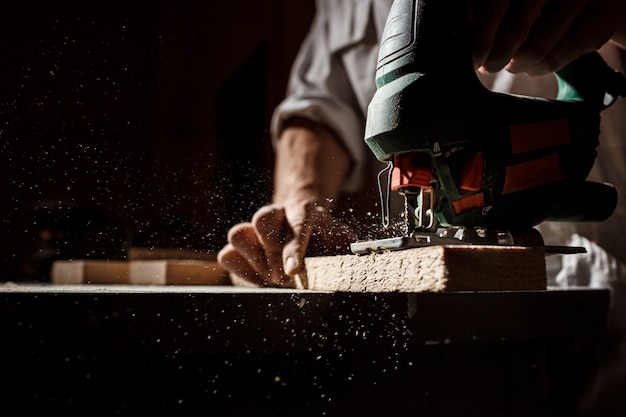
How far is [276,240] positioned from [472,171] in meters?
0.42

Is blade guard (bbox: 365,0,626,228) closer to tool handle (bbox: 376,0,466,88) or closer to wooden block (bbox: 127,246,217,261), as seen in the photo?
tool handle (bbox: 376,0,466,88)

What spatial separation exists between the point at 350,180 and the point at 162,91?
1055 millimetres

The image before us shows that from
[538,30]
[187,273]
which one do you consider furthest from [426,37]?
[187,273]

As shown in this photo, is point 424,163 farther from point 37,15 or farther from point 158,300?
point 37,15

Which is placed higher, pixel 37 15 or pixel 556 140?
pixel 37 15

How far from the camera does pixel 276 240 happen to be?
108 centimetres

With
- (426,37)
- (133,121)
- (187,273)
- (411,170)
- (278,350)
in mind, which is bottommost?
(278,350)

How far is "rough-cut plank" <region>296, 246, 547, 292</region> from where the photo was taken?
0.73m

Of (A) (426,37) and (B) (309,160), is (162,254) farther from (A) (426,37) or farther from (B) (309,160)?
(A) (426,37)

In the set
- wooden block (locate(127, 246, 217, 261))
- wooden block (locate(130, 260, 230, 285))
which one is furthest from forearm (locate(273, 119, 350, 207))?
wooden block (locate(130, 260, 230, 285))

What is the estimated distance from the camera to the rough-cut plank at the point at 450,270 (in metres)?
0.73

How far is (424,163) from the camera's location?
838 mm

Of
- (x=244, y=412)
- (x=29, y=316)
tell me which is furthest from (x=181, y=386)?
(x=29, y=316)

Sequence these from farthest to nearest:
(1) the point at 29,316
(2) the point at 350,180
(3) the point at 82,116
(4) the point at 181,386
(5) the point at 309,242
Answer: (2) the point at 350,180
(3) the point at 82,116
(5) the point at 309,242
(4) the point at 181,386
(1) the point at 29,316
